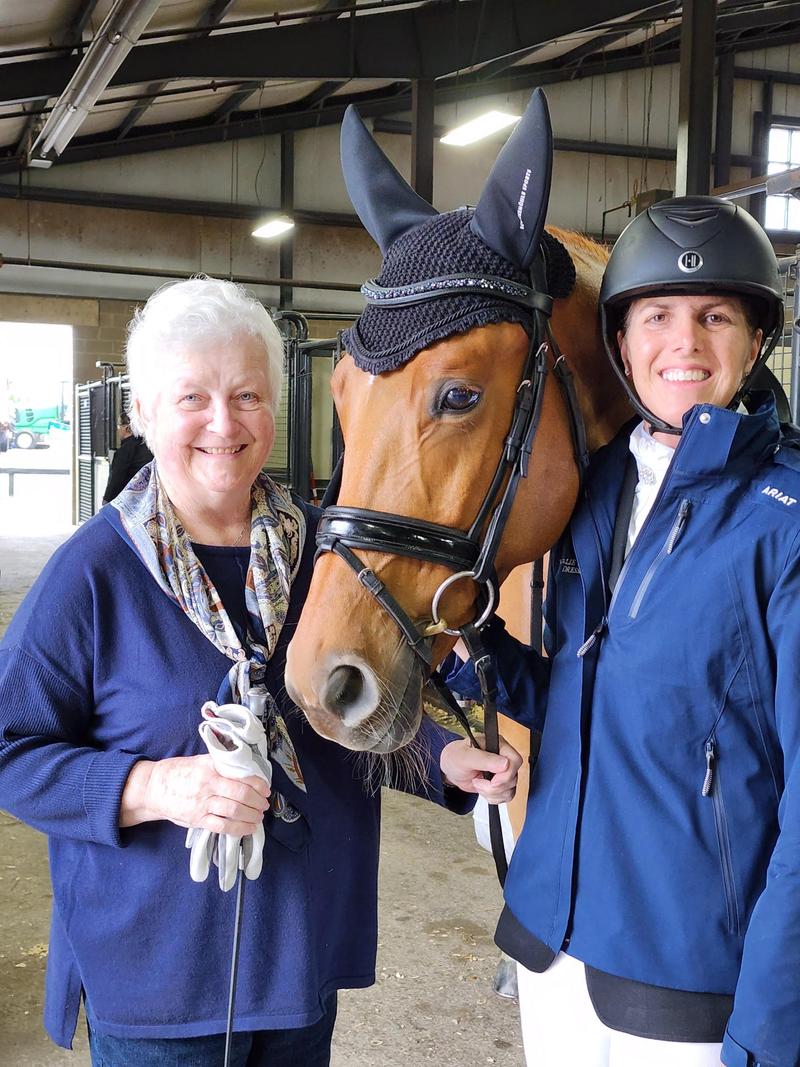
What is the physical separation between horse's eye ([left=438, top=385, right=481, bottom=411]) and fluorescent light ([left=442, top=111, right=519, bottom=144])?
5.95 meters

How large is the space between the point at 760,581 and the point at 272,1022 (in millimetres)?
819

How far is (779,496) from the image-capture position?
3.40 ft

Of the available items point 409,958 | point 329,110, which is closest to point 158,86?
point 329,110

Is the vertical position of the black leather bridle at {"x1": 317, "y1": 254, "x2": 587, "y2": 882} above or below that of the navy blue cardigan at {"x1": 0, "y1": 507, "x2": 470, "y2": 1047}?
above

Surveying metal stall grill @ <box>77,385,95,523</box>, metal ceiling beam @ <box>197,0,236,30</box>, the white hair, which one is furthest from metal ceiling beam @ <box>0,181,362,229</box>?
the white hair

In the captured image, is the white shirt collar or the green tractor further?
the green tractor

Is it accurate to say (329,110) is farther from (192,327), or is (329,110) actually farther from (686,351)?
(686,351)

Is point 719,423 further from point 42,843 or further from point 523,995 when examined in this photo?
point 42,843

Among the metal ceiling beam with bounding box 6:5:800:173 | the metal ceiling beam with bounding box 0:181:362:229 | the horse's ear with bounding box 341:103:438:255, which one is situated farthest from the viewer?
the metal ceiling beam with bounding box 6:5:800:173

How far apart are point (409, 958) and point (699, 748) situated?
230 centimetres

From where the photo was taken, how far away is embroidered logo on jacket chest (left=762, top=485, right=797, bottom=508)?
1.03 m

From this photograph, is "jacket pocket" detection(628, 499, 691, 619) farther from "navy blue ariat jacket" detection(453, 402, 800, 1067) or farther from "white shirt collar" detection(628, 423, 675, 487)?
"white shirt collar" detection(628, 423, 675, 487)

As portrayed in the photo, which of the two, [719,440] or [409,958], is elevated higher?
[719,440]

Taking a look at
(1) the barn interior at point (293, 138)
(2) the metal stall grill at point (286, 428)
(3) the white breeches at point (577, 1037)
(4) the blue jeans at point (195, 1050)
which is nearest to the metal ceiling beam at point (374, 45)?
(1) the barn interior at point (293, 138)
